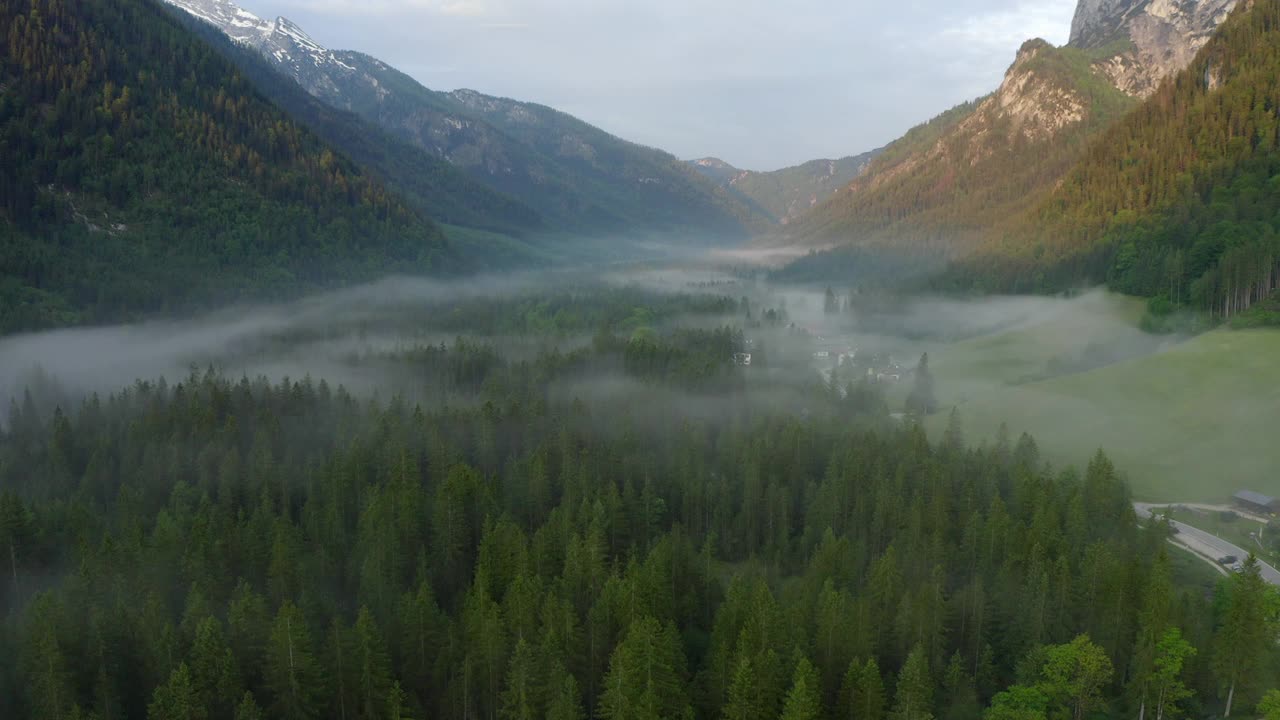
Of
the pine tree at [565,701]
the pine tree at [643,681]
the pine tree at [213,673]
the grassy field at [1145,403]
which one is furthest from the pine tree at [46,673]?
the grassy field at [1145,403]

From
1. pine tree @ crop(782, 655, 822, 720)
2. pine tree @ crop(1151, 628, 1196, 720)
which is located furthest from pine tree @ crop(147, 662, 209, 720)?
pine tree @ crop(1151, 628, 1196, 720)

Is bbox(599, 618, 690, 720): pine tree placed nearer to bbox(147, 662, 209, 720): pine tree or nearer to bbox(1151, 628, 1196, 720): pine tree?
bbox(147, 662, 209, 720): pine tree

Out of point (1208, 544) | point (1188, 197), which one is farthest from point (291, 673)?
point (1188, 197)

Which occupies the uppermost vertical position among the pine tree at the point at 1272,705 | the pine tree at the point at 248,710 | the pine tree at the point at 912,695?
the pine tree at the point at 1272,705

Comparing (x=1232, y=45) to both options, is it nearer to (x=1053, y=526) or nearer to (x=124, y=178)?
(x=1053, y=526)

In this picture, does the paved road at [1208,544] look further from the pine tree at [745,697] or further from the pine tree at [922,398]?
the pine tree at [745,697]
